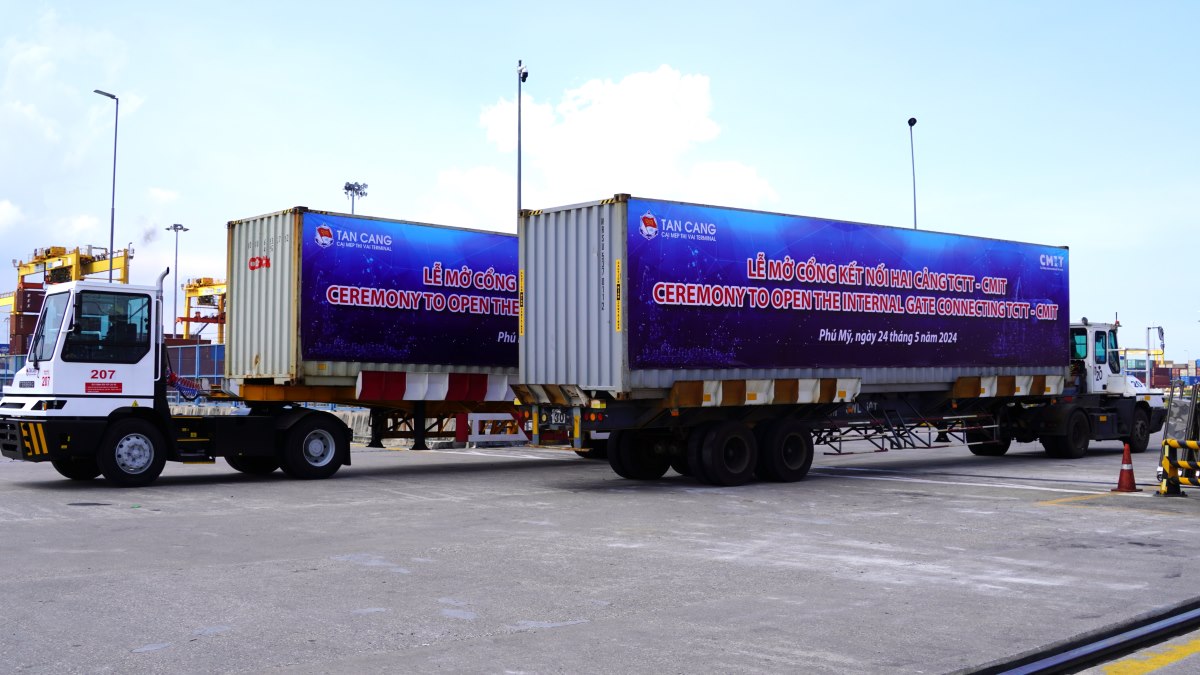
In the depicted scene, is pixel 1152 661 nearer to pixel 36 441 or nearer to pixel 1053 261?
pixel 36 441

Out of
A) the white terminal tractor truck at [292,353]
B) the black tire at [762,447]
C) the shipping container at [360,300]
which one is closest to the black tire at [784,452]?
the black tire at [762,447]

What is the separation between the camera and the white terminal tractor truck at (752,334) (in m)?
14.8

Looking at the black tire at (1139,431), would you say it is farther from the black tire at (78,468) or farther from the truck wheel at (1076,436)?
the black tire at (78,468)

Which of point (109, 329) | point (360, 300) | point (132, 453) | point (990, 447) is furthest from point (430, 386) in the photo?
point (990, 447)

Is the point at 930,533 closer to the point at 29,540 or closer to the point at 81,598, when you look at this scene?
the point at 81,598

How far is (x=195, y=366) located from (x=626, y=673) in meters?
28.1

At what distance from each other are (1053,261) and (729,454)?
926 centimetres

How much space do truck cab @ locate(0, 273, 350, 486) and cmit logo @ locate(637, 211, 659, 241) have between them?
6.76 meters

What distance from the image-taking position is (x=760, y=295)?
15844mm

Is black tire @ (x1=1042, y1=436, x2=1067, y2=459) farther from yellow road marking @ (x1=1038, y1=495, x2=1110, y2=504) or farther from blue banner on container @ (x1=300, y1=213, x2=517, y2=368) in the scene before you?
blue banner on container @ (x1=300, y1=213, x2=517, y2=368)

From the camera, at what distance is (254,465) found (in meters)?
17.6

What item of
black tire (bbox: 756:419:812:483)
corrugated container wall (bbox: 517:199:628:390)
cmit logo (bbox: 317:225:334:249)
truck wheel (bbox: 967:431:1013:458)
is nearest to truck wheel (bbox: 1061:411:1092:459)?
truck wheel (bbox: 967:431:1013:458)

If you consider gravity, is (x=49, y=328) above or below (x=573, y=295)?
below

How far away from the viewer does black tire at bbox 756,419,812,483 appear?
52.0 feet
